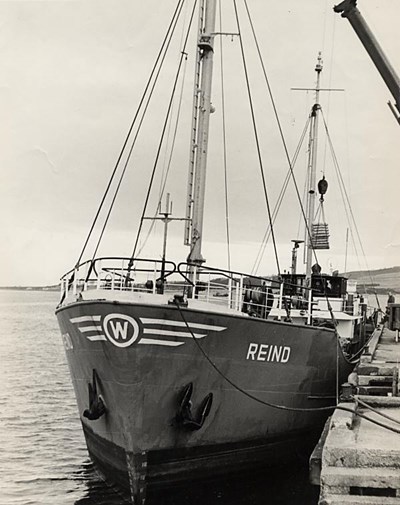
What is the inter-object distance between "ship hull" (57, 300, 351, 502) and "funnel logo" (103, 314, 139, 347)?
1 cm

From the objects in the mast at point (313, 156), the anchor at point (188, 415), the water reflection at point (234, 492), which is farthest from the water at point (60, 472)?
the mast at point (313, 156)

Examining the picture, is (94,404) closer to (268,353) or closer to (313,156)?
(268,353)

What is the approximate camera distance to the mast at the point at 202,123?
534 inches

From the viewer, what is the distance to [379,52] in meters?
10.7

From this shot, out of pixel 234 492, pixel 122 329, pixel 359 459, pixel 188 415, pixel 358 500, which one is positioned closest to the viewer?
pixel 358 500

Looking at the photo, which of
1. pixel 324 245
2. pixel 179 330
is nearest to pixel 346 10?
pixel 179 330

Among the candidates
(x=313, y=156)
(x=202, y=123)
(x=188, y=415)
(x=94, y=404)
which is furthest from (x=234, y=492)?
(x=313, y=156)

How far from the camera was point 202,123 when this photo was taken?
14047mm

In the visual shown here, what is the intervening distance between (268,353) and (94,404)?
3161 mm

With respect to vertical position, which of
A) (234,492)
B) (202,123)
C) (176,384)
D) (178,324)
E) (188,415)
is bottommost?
(234,492)

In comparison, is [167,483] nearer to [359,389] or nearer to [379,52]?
[359,389]

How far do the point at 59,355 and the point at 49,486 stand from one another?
96.1 ft

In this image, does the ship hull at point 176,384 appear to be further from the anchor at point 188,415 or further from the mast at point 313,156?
the mast at point 313,156

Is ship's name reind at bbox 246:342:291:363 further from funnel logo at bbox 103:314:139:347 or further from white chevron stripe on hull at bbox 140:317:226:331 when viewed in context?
funnel logo at bbox 103:314:139:347
